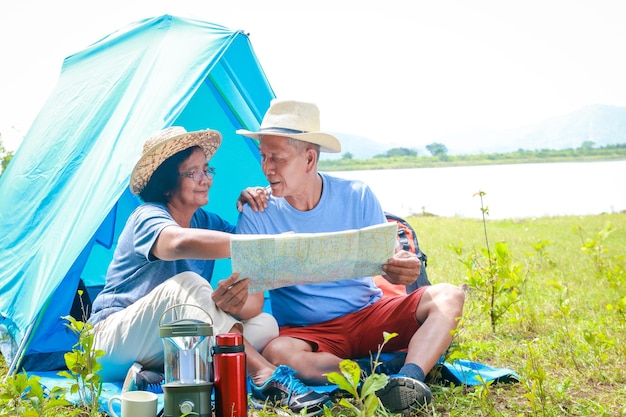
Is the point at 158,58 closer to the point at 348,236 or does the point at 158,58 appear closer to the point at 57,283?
the point at 57,283

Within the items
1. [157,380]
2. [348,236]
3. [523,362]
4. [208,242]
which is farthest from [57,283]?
[523,362]

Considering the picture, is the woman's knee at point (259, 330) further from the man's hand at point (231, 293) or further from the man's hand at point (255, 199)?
the man's hand at point (255, 199)

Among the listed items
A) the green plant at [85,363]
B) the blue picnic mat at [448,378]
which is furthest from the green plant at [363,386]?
the green plant at [85,363]

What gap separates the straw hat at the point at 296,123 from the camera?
2.91m

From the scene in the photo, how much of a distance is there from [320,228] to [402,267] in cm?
49

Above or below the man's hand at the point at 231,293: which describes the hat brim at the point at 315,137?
above

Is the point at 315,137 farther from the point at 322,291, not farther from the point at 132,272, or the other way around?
the point at 132,272

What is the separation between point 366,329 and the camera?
9.43ft

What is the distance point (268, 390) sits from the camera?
2.52 metres

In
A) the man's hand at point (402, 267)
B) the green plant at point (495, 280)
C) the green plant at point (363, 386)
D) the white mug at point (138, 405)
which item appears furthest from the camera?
the green plant at point (495, 280)

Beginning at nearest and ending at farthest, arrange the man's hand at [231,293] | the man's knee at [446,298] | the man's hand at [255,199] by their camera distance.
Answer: the man's hand at [231,293], the man's knee at [446,298], the man's hand at [255,199]

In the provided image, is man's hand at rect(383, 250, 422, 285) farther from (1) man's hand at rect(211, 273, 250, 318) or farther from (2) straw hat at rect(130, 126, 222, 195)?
(2) straw hat at rect(130, 126, 222, 195)

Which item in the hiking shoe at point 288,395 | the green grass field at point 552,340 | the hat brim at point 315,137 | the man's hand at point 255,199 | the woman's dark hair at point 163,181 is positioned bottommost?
the green grass field at point 552,340

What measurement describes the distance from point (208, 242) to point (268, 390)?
56 centimetres
